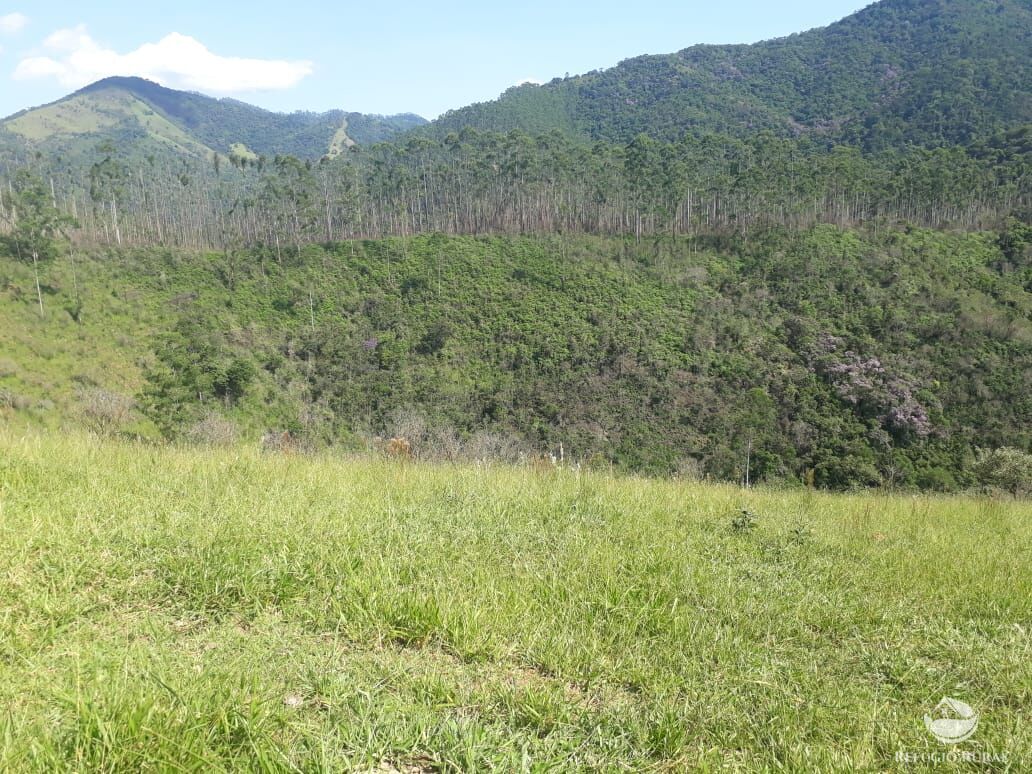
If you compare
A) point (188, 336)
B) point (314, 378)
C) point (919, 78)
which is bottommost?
point (314, 378)

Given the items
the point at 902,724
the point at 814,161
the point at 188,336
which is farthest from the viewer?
the point at 814,161

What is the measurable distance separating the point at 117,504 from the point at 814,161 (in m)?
69.2

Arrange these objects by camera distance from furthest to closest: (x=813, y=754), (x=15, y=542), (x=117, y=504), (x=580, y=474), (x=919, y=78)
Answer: (x=919, y=78) → (x=580, y=474) → (x=117, y=504) → (x=15, y=542) → (x=813, y=754)

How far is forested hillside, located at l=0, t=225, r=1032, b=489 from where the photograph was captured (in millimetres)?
27984

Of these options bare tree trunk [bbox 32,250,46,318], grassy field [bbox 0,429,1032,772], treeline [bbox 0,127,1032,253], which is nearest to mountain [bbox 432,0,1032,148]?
treeline [bbox 0,127,1032,253]

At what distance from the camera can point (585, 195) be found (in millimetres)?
58219

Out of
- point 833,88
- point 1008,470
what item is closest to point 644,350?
point 1008,470

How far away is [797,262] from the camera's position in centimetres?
4278

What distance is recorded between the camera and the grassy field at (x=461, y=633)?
1.60 metres

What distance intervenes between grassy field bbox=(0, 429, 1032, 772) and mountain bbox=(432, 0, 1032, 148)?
94.7 m

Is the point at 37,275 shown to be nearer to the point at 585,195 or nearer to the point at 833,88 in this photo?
the point at 585,195

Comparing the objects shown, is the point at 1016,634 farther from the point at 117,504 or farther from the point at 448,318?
the point at 448,318

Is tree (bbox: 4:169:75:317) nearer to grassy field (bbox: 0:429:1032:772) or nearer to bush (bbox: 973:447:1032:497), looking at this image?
grassy field (bbox: 0:429:1032:772)

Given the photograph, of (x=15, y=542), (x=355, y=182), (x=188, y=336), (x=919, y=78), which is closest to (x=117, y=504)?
(x=15, y=542)
